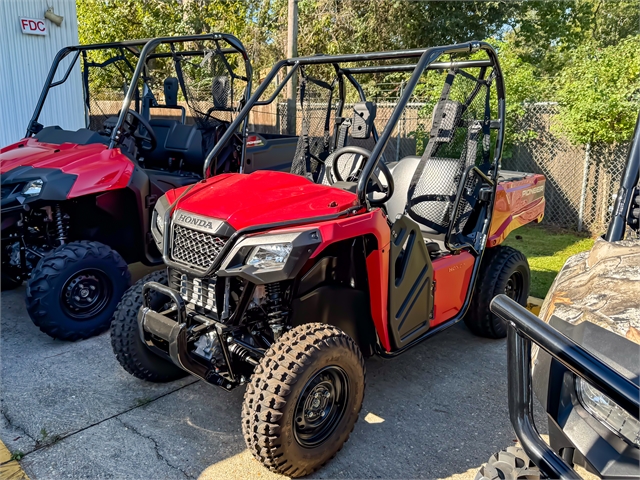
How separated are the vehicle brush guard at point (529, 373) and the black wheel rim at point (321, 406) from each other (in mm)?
1099

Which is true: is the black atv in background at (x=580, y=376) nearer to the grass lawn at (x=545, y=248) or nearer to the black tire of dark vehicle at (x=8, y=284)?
the grass lawn at (x=545, y=248)

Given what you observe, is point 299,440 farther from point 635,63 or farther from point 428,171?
point 635,63

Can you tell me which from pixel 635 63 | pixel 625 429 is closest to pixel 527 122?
pixel 635 63

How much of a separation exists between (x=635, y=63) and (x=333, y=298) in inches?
230

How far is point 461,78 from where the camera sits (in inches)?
153

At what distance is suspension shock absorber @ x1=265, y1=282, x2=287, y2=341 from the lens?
2.84m

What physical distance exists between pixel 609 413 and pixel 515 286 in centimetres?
297

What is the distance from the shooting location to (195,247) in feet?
9.11

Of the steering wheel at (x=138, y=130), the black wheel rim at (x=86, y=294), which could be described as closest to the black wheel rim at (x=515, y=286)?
the black wheel rim at (x=86, y=294)

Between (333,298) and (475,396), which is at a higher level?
(333,298)

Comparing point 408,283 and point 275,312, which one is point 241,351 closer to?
point 275,312

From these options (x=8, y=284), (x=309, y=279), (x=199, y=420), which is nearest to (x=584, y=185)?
(x=309, y=279)

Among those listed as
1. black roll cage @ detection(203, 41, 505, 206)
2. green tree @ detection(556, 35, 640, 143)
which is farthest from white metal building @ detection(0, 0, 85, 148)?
green tree @ detection(556, 35, 640, 143)

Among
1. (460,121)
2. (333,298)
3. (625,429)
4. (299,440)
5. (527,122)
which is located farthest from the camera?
(527,122)
